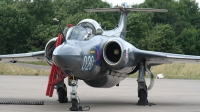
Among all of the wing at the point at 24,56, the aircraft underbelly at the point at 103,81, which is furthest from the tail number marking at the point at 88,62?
the wing at the point at 24,56

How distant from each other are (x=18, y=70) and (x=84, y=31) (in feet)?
99.4

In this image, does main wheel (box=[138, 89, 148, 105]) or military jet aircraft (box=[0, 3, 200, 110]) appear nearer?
military jet aircraft (box=[0, 3, 200, 110])

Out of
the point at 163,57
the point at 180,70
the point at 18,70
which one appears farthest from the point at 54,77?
the point at 180,70

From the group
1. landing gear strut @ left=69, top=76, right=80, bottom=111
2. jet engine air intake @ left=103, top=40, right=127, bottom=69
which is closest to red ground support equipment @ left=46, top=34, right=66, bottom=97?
landing gear strut @ left=69, top=76, right=80, bottom=111

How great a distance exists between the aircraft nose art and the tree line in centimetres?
4469

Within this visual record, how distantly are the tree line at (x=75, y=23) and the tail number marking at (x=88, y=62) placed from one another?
43.8 m

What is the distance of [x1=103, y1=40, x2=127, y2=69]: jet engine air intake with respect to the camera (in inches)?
618

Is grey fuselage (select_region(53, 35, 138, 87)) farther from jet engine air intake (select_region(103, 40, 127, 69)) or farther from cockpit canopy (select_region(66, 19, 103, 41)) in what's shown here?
cockpit canopy (select_region(66, 19, 103, 41))

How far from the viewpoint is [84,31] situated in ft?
50.4

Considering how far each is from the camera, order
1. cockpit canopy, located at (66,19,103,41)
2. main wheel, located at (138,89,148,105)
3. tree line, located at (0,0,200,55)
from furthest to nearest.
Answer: tree line, located at (0,0,200,55) → main wheel, located at (138,89,148,105) → cockpit canopy, located at (66,19,103,41)

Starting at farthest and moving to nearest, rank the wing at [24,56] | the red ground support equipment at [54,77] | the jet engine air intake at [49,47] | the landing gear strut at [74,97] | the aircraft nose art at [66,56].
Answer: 1. the wing at [24,56]
2. the jet engine air intake at [49,47]
3. the red ground support equipment at [54,77]
4. the landing gear strut at [74,97]
5. the aircraft nose art at [66,56]

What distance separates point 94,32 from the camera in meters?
16.1

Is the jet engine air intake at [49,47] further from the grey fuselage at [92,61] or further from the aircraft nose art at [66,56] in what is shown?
the aircraft nose art at [66,56]

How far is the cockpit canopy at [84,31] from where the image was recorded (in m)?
15.0
